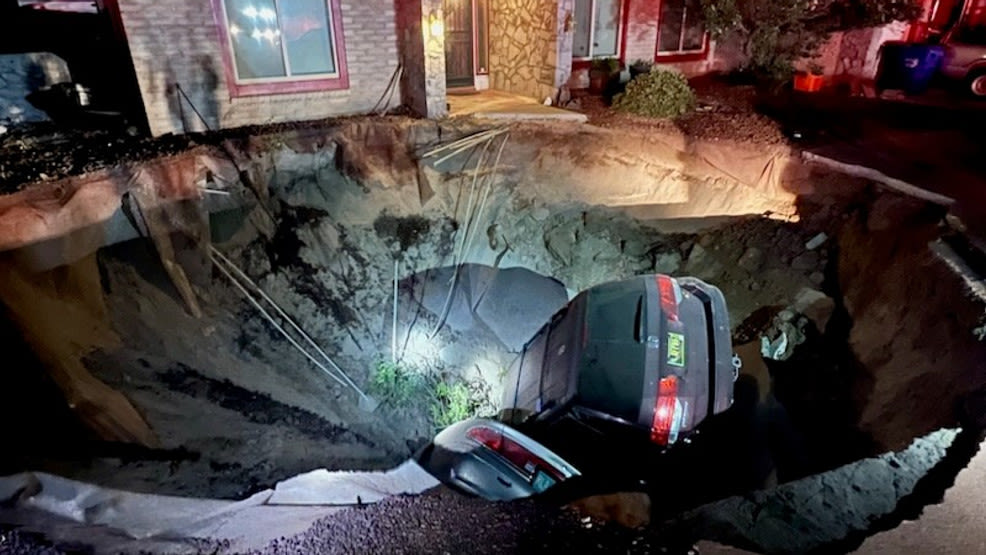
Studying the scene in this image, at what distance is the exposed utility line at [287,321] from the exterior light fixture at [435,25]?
16.9ft

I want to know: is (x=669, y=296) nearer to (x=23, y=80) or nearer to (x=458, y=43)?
(x=458, y=43)

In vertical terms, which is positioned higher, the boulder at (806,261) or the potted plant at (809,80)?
the potted plant at (809,80)

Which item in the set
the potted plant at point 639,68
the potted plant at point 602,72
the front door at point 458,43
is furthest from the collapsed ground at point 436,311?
the front door at point 458,43

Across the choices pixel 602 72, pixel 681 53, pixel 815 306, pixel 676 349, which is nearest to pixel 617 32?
pixel 602 72

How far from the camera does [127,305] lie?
6.48 metres

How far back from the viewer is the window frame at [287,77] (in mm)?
9023

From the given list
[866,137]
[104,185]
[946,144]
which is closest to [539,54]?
[866,137]

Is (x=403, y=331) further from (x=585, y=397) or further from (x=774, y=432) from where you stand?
(x=774, y=432)

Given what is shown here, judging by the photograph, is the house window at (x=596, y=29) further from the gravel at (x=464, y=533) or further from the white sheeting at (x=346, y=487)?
the gravel at (x=464, y=533)

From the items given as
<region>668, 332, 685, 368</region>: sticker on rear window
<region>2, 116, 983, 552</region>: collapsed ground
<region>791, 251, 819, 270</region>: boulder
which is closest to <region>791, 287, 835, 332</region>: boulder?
<region>2, 116, 983, 552</region>: collapsed ground

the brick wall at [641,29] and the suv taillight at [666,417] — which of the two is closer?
the suv taillight at [666,417]

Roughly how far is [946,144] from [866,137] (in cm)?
115

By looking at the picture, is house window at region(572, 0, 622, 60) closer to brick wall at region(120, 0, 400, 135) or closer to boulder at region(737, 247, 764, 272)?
brick wall at region(120, 0, 400, 135)

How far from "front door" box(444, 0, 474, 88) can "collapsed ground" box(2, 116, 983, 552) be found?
3.46 meters
